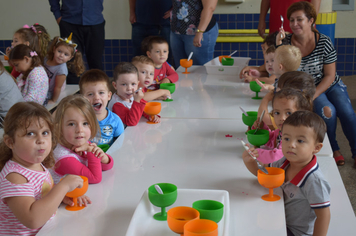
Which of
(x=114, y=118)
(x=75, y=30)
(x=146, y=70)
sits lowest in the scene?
(x=114, y=118)

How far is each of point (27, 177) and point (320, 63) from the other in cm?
216

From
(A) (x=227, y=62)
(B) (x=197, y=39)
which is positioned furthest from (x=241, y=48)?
(B) (x=197, y=39)

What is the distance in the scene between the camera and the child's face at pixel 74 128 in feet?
4.79

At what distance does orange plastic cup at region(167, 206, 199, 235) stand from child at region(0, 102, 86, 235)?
11.9 inches

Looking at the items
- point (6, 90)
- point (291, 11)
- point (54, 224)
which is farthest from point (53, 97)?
point (54, 224)

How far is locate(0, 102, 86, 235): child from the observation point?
1.08 m

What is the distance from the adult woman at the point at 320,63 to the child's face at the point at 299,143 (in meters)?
1.46

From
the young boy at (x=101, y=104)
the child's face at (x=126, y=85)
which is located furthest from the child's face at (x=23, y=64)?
the young boy at (x=101, y=104)

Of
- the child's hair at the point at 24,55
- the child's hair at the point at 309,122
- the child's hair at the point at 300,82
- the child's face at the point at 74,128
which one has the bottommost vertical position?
the child's face at the point at 74,128

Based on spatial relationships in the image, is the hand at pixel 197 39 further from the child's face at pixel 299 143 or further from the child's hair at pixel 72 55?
the child's face at pixel 299 143

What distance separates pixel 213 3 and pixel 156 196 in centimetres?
225

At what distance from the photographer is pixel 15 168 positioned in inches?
44.8

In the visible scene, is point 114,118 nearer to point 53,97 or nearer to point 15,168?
point 15,168

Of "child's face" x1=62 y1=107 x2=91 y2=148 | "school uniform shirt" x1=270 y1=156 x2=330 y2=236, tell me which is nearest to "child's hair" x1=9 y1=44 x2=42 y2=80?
"child's face" x1=62 y1=107 x2=91 y2=148
